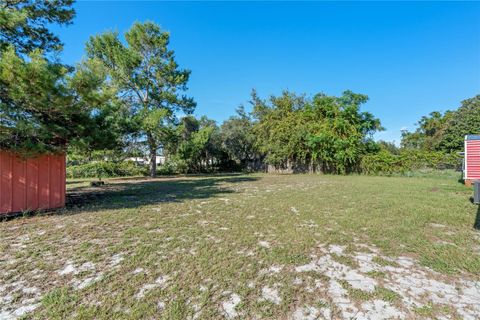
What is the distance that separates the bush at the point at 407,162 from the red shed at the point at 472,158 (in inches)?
253

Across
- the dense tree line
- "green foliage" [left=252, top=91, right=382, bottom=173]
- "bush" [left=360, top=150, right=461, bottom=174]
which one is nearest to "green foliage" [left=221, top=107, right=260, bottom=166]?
the dense tree line

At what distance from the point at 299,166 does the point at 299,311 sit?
19.8 metres

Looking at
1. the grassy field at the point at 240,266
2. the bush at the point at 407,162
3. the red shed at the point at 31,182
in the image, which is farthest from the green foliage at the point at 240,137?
the grassy field at the point at 240,266

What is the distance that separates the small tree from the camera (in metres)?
15.6

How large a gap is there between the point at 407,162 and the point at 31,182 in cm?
1971

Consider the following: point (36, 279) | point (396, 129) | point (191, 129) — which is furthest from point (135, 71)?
point (396, 129)

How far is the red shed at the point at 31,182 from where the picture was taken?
16.0ft

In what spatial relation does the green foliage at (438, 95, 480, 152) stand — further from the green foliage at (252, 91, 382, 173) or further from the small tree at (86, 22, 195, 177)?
the small tree at (86, 22, 195, 177)

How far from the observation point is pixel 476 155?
398 inches

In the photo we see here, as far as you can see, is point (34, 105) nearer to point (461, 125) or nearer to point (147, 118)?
point (147, 118)

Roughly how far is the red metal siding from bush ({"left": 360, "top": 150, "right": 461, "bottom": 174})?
6424mm

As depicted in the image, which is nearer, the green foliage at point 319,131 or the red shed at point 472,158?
the red shed at point 472,158

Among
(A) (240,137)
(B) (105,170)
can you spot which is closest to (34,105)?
(B) (105,170)

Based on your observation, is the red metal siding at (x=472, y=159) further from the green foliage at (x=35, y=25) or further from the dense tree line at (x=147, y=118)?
the green foliage at (x=35, y=25)
